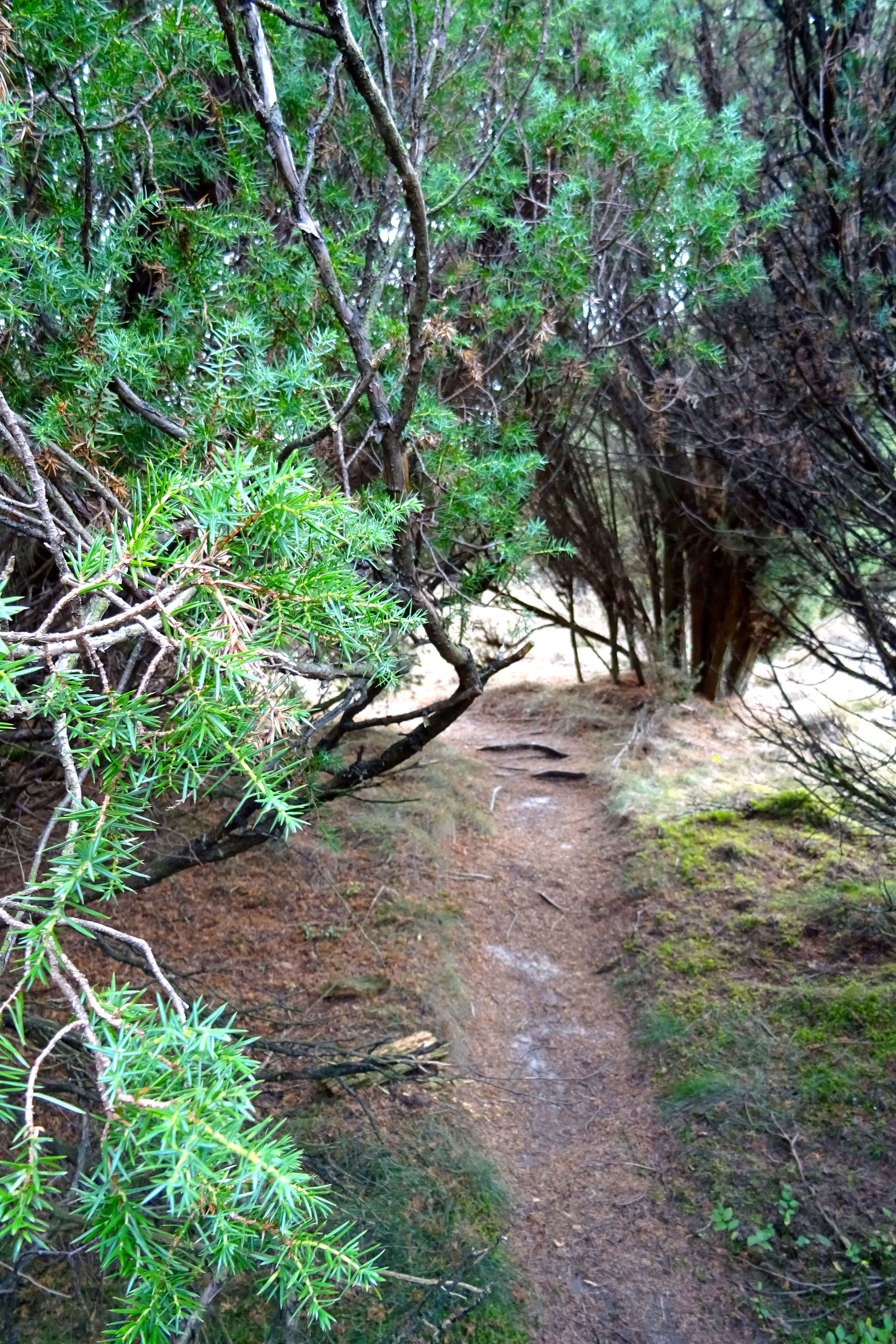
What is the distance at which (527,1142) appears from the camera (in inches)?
153

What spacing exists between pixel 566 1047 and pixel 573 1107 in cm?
44

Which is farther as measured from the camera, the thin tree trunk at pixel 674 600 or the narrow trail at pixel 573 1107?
the thin tree trunk at pixel 674 600

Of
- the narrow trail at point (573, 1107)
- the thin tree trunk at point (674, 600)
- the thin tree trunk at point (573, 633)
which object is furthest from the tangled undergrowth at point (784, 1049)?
the thin tree trunk at point (573, 633)

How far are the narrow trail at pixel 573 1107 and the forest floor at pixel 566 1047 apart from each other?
0.01 meters

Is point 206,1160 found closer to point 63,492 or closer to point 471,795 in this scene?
point 63,492

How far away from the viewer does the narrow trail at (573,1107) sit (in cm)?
313

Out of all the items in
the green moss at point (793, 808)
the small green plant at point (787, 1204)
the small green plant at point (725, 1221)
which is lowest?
the small green plant at point (725, 1221)

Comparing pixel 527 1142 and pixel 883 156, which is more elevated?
pixel 883 156

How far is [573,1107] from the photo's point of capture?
163 inches

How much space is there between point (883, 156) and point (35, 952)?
4814 millimetres

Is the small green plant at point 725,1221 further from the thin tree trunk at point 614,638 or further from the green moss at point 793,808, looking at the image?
the thin tree trunk at point 614,638

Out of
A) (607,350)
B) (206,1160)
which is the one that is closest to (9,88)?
(206,1160)

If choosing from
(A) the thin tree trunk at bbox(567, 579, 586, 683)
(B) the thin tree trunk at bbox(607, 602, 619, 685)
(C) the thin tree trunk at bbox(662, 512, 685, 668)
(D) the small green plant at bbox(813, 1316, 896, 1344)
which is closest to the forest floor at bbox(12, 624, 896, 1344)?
(D) the small green plant at bbox(813, 1316, 896, 1344)

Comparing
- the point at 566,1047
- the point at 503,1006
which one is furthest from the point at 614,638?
the point at 566,1047
